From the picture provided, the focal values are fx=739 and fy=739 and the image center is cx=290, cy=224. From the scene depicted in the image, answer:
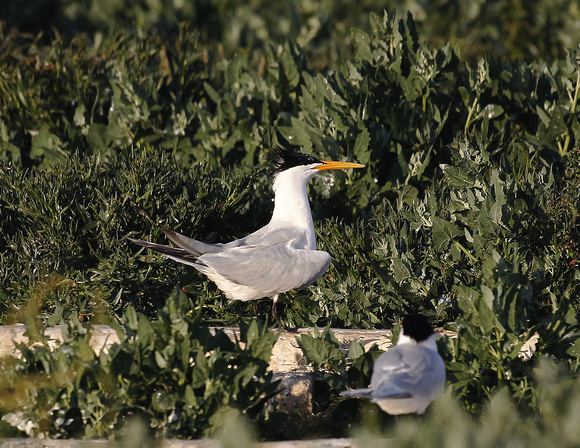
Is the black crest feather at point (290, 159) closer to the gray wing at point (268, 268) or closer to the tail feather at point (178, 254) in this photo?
the gray wing at point (268, 268)

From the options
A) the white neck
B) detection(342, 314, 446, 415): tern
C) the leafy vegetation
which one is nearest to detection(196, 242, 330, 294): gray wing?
the leafy vegetation

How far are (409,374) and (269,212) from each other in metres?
2.43

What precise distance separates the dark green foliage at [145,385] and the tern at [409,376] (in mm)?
461

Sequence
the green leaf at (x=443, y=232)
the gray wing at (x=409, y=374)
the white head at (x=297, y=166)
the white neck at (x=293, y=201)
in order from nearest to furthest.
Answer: the gray wing at (x=409, y=374) < the green leaf at (x=443, y=232) < the white neck at (x=293, y=201) < the white head at (x=297, y=166)

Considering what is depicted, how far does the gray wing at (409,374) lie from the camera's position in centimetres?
304

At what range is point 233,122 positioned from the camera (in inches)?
235

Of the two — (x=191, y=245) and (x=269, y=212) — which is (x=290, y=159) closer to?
(x=269, y=212)

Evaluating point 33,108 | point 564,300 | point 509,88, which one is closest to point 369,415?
point 564,300

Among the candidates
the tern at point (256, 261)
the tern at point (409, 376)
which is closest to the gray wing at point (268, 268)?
the tern at point (256, 261)

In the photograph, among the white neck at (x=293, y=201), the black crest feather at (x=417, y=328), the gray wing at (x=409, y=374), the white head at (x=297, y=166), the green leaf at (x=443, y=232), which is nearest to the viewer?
the gray wing at (x=409, y=374)

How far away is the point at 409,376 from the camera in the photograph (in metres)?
3.07

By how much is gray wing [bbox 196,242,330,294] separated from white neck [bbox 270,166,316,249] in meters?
0.38

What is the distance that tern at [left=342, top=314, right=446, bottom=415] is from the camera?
3.05 metres

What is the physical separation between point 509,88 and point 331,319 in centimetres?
259
